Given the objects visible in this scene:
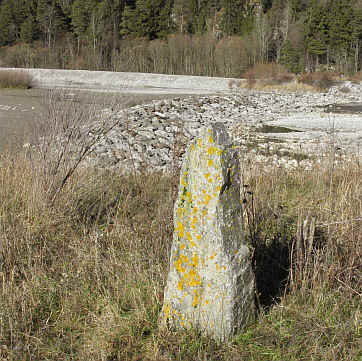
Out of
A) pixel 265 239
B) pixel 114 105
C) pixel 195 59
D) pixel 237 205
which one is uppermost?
pixel 195 59

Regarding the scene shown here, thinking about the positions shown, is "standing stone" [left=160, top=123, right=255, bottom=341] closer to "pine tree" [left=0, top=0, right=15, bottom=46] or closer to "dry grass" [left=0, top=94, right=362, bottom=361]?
"dry grass" [left=0, top=94, right=362, bottom=361]

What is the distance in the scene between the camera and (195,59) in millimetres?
45062

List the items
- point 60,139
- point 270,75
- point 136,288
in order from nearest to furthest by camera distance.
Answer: point 136,288
point 60,139
point 270,75

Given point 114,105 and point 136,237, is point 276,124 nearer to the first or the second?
point 114,105

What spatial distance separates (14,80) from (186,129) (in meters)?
19.9

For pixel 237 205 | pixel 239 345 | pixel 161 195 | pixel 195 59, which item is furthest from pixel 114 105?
pixel 195 59

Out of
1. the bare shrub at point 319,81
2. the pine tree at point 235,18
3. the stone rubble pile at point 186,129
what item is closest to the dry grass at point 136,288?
the stone rubble pile at point 186,129

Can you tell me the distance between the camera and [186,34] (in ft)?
Answer: 167

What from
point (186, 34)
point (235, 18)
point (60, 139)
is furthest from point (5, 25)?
point (60, 139)

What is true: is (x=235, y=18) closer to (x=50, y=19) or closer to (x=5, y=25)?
(x=50, y=19)

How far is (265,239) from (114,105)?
2.46m

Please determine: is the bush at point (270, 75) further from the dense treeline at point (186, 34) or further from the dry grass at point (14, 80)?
the dry grass at point (14, 80)

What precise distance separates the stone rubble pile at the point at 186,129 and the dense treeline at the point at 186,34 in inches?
721

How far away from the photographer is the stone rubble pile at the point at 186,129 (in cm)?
779
